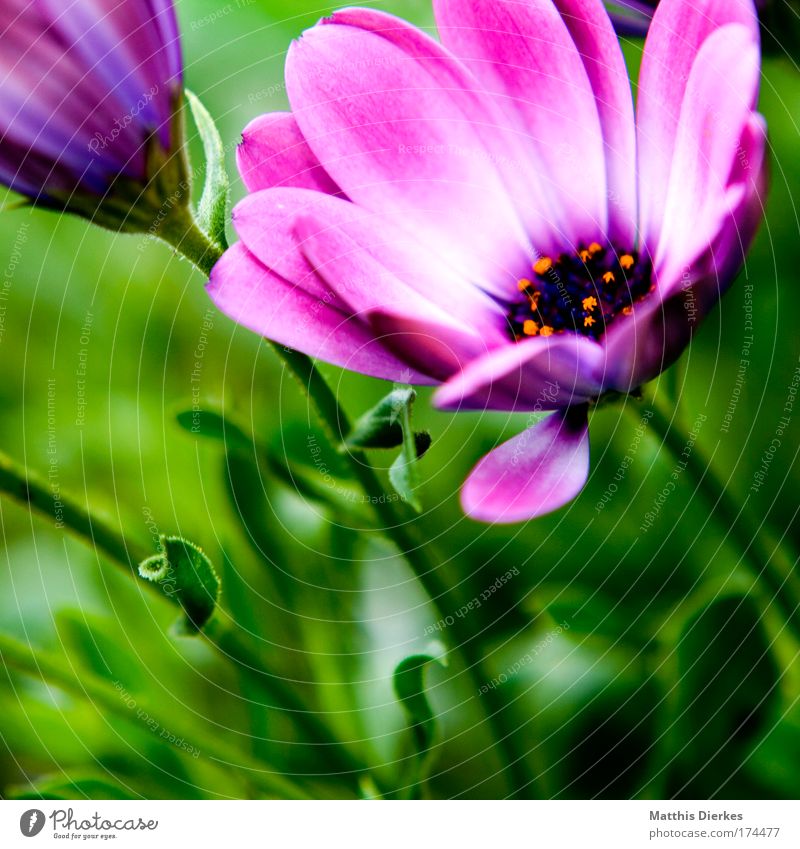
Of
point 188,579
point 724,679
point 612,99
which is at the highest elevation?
point 612,99

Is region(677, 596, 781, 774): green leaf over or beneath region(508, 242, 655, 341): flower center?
beneath

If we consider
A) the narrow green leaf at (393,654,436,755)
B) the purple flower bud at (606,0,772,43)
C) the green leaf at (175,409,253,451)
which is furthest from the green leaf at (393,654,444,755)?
the purple flower bud at (606,0,772,43)

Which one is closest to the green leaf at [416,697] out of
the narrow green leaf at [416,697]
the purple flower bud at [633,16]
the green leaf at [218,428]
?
the narrow green leaf at [416,697]

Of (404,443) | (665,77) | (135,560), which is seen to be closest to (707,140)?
(665,77)

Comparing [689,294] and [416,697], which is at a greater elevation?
[689,294]

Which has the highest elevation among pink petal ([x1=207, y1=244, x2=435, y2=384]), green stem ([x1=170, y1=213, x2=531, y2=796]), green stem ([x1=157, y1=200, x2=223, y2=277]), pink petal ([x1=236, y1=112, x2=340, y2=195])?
pink petal ([x1=236, y1=112, x2=340, y2=195])

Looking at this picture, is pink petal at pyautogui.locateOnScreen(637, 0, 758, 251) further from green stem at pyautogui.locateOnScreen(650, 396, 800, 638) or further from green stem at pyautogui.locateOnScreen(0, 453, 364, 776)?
green stem at pyautogui.locateOnScreen(0, 453, 364, 776)

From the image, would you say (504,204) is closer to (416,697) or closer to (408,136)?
(408,136)
